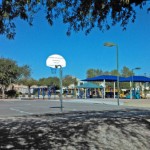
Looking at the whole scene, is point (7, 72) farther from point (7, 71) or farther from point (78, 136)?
point (78, 136)

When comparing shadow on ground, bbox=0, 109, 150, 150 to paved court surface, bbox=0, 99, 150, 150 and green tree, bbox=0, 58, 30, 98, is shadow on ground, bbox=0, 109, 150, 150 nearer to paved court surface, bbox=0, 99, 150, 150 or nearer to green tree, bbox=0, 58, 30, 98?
paved court surface, bbox=0, 99, 150, 150

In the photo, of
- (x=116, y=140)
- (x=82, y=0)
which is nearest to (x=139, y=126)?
(x=116, y=140)

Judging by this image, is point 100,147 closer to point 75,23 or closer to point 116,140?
point 116,140

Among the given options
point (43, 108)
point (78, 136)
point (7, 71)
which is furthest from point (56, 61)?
point (7, 71)

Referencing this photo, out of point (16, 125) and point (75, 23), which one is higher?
point (75, 23)

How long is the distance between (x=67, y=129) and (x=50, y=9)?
11.1 ft

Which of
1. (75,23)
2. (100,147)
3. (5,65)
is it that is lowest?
(100,147)

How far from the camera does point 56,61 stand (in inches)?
891

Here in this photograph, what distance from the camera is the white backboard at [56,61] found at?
886 inches

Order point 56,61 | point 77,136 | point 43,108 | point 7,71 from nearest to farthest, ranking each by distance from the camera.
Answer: point 77,136 → point 56,61 → point 43,108 → point 7,71

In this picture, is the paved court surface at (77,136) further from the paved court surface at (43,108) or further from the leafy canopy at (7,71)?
the leafy canopy at (7,71)

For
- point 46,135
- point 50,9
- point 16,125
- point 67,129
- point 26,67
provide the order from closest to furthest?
1. point 50,9
2. point 46,135
3. point 67,129
4. point 16,125
5. point 26,67

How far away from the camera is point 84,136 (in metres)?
10.6

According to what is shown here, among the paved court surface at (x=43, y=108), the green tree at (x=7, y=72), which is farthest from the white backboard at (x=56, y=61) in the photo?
the green tree at (x=7, y=72)
